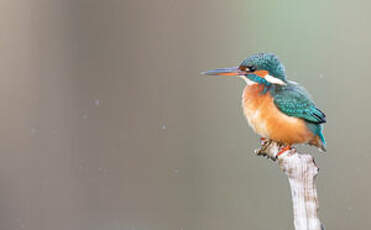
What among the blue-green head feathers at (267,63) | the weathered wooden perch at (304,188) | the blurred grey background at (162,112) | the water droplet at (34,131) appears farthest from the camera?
the water droplet at (34,131)

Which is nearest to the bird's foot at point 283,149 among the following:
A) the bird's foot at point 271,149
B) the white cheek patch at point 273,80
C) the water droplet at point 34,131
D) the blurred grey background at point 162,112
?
the bird's foot at point 271,149

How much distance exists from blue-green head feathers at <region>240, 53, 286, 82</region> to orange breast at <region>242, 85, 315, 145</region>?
45 millimetres

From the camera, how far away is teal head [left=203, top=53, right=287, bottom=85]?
1071mm

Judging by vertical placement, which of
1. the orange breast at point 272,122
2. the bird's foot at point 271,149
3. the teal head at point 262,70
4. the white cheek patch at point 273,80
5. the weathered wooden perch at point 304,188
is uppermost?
the teal head at point 262,70

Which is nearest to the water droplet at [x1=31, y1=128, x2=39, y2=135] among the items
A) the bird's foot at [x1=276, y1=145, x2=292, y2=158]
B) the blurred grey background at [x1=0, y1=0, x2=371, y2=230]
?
the blurred grey background at [x1=0, y1=0, x2=371, y2=230]

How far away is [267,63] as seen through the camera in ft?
3.51

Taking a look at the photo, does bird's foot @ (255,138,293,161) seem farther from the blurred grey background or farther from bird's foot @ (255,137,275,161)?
the blurred grey background

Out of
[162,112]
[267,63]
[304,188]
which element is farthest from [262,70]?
[162,112]

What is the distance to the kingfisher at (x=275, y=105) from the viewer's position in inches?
42.2

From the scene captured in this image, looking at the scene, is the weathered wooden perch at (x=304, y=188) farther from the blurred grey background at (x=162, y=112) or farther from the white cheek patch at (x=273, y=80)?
the blurred grey background at (x=162, y=112)

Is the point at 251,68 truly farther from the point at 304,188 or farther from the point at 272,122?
the point at 304,188

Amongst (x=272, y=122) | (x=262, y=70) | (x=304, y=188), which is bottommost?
(x=304, y=188)

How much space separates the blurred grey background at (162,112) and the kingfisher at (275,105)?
232mm

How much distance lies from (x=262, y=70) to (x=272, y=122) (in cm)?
12
